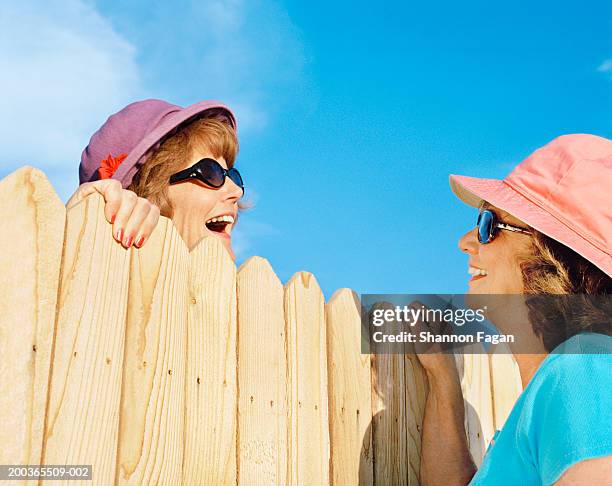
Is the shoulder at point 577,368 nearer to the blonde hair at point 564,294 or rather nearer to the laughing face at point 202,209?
the blonde hair at point 564,294

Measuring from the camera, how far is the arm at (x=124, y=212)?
7.47 feet

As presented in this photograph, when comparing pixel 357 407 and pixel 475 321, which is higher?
pixel 475 321

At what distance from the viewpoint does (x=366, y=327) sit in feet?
10.1

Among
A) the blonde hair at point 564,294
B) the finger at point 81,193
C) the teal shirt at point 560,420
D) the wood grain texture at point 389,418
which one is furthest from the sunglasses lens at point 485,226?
the finger at point 81,193

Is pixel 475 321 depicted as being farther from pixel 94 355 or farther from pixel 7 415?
pixel 7 415

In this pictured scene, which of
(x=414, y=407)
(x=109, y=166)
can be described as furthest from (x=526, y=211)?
(x=109, y=166)

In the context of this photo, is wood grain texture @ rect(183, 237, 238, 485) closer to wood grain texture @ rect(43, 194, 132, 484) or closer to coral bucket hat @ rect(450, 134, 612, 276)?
wood grain texture @ rect(43, 194, 132, 484)

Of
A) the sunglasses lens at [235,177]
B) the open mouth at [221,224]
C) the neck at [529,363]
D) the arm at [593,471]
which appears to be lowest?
the arm at [593,471]

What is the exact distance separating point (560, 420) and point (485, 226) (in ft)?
3.18

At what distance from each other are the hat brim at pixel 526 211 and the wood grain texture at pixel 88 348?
53.0 inches

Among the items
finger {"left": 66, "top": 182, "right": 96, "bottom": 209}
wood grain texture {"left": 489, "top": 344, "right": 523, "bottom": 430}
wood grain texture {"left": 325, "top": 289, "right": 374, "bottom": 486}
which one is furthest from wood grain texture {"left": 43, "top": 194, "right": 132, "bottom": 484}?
wood grain texture {"left": 489, "top": 344, "right": 523, "bottom": 430}

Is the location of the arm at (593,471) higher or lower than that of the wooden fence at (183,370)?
lower

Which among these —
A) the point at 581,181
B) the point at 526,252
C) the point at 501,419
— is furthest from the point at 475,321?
the point at 581,181

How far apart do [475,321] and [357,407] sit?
2.24ft
